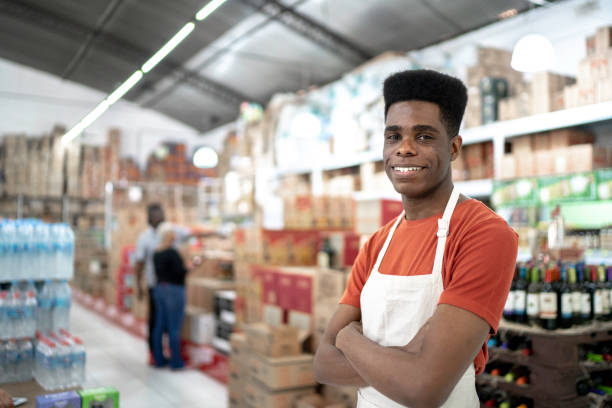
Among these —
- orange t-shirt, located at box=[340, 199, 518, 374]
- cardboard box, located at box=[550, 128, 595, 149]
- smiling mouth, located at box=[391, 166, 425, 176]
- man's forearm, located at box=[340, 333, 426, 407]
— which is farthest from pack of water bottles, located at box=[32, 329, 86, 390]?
cardboard box, located at box=[550, 128, 595, 149]

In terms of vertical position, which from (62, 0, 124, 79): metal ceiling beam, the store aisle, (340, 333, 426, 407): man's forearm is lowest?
the store aisle

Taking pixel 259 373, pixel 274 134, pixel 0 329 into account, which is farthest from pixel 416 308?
pixel 274 134

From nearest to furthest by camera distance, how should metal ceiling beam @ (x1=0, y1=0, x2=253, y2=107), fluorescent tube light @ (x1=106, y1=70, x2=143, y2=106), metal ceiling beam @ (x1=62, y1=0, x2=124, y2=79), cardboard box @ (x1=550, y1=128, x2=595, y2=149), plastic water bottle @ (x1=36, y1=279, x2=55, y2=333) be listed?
1. plastic water bottle @ (x1=36, y1=279, x2=55, y2=333)
2. cardboard box @ (x1=550, y1=128, x2=595, y2=149)
3. fluorescent tube light @ (x1=106, y1=70, x2=143, y2=106)
4. metal ceiling beam @ (x1=62, y1=0, x2=124, y2=79)
5. metal ceiling beam @ (x1=0, y1=0, x2=253, y2=107)

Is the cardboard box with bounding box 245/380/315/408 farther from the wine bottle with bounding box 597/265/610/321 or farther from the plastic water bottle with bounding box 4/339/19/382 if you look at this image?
the wine bottle with bounding box 597/265/610/321

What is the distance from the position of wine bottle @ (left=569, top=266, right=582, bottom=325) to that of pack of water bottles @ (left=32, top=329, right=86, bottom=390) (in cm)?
263

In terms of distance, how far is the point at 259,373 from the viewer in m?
4.21

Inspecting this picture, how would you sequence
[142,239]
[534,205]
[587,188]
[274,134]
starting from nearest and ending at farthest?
[587,188] < [534,205] < [142,239] < [274,134]

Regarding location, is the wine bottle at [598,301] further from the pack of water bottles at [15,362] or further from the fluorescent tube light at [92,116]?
the fluorescent tube light at [92,116]

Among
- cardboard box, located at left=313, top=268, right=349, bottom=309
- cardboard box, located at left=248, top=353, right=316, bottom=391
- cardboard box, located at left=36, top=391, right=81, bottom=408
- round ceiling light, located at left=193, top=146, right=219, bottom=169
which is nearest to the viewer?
cardboard box, located at left=36, top=391, right=81, bottom=408

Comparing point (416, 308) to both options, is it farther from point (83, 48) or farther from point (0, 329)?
point (83, 48)

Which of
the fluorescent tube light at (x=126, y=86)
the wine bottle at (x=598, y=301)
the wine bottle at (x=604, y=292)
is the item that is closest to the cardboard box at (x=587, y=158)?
the wine bottle at (x=604, y=292)

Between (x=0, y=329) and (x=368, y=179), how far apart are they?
5.80 meters

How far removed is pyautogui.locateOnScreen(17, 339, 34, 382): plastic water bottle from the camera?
2861mm

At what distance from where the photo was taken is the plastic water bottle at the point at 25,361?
286 cm
